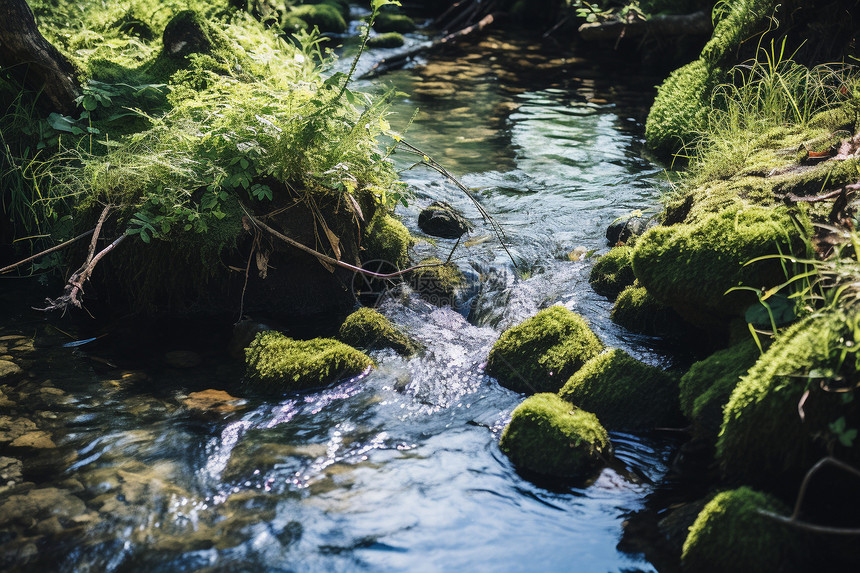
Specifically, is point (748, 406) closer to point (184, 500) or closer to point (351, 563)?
point (351, 563)

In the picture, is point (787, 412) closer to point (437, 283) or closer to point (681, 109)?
point (437, 283)

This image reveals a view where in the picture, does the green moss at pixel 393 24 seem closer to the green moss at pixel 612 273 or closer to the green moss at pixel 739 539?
the green moss at pixel 612 273

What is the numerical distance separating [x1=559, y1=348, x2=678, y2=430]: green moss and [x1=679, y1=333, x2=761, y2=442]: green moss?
121 mm

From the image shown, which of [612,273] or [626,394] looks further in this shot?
[612,273]

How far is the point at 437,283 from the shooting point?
5285 millimetres

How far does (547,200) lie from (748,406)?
4.54 metres

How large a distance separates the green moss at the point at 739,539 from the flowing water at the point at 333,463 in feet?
Result: 0.78

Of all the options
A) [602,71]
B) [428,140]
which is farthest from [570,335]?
[602,71]

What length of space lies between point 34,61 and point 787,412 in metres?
5.67

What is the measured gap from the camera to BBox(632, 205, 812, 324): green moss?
3.56m

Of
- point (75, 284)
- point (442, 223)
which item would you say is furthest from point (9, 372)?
point (442, 223)

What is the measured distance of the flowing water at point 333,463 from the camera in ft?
9.23

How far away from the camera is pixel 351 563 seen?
9.12 feet

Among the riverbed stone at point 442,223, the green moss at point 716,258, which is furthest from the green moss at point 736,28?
the green moss at point 716,258
